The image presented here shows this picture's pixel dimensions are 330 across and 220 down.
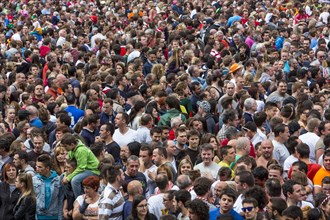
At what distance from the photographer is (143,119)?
13.2 meters

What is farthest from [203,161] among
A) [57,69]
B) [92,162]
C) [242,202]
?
[57,69]

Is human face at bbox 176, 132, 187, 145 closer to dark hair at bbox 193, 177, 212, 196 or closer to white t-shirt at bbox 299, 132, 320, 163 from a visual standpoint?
white t-shirt at bbox 299, 132, 320, 163

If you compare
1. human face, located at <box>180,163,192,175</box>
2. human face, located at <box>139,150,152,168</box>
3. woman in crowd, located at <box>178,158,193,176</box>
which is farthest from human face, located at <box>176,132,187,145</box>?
human face, located at <box>180,163,192,175</box>

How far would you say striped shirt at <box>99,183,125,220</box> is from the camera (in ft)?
32.3

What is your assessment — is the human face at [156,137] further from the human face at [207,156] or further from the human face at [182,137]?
the human face at [207,156]

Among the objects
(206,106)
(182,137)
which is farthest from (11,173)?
(206,106)

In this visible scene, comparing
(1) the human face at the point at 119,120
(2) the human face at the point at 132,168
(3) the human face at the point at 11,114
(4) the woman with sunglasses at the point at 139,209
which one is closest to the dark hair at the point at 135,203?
(4) the woman with sunglasses at the point at 139,209

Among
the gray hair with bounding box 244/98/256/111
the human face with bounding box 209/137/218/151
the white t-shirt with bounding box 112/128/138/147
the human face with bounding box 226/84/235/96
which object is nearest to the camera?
the human face with bounding box 209/137/218/151

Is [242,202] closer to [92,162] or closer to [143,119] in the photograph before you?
[92,162]

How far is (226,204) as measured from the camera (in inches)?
366

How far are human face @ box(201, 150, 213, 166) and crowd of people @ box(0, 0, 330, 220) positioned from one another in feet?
0.04

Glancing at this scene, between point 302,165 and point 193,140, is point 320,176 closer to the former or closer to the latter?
point 302,165

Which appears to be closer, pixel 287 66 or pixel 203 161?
pixel 203 161

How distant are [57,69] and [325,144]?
24.9ft
